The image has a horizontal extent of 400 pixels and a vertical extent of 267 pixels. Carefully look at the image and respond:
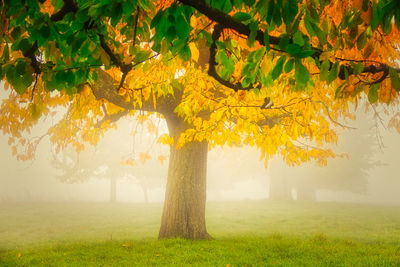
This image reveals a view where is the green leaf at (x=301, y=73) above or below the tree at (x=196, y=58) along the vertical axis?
below

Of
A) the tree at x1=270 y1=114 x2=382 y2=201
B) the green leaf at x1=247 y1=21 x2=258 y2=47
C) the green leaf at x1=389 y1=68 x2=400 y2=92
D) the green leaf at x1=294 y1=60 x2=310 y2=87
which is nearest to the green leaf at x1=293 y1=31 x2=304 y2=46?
the green leaf at x1=294 y1=60 x2=310 y2=87

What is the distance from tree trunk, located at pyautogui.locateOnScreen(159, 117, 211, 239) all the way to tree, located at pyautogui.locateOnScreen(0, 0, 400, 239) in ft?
0.08

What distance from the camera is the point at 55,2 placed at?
93.4 inches

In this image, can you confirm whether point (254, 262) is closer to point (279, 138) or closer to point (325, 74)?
point (279, 138)

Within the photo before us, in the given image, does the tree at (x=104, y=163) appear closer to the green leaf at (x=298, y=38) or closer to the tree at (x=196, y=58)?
the tree at (x=196, y=58)

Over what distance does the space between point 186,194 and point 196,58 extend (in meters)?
4.01

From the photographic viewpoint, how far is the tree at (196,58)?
1.89 meters

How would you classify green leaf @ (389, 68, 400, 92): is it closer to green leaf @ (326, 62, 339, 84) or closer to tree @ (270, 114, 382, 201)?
green leaf @ (326, 62, 339, 84)

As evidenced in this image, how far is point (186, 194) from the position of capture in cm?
643

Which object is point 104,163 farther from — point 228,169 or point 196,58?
point 196,58

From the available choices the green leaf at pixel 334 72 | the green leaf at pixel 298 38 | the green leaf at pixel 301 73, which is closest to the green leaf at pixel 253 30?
the green leaf at pixel 298 38

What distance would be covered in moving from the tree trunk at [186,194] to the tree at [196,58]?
0.08 feet

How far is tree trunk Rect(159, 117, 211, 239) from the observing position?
634 centimetres

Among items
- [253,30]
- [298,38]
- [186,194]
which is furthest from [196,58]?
[186,194]
